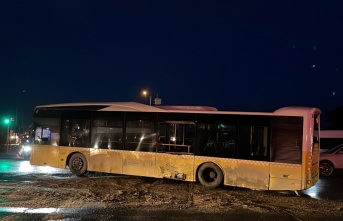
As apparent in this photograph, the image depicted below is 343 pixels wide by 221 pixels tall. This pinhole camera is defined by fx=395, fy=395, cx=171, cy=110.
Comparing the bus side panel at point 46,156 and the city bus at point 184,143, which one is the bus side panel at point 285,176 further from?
the bus side panel at point 46,156

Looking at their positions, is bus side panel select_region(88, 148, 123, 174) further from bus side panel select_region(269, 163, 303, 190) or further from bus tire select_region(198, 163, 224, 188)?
bus side panel select_region(269, 163, 303, 190)

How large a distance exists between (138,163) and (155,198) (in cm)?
366

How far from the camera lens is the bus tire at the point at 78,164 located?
1591 centimetres

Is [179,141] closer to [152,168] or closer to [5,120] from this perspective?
[152,168]

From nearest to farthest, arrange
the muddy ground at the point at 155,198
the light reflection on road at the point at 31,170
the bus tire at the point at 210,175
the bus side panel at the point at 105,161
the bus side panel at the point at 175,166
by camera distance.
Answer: the muddy ground at the point at 155,198 → the bus tire at the point at 210,175 → the bus side panel at the point at 175,166 → the bus side panel at the point at 105,161 → the light reflection on road at the point at 31,170

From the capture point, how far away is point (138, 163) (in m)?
14.8

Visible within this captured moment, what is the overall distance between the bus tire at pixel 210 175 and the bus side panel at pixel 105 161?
327cm

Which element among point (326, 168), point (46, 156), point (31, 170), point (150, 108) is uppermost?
point (150, 108)

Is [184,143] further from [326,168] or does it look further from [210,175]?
[326,168]

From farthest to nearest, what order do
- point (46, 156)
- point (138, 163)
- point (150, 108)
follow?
1. point (46, 156)
2. point (150, 108)
3. point (138, 163)

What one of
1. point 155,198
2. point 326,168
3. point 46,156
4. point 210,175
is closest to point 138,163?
point 210,175

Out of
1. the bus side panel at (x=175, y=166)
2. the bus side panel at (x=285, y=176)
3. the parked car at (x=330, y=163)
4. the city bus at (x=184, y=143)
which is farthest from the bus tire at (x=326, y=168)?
the bus side panel at (x=175, y=166)

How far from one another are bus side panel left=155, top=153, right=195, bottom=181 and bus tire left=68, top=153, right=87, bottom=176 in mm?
3292

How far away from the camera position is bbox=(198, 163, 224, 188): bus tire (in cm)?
1358
